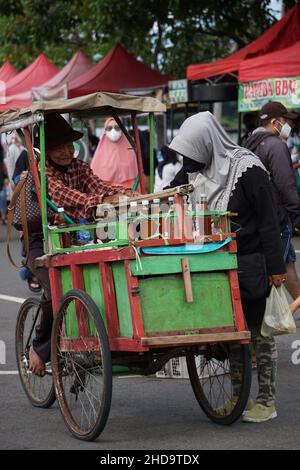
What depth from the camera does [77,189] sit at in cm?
696

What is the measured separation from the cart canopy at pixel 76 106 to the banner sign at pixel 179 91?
44.5 ft

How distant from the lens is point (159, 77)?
23.7m

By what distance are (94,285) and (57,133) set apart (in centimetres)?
122

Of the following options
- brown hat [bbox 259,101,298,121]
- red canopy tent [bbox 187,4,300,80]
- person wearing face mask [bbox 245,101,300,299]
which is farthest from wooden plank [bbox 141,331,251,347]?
red canopy tent [bbox 187,4,300,80]

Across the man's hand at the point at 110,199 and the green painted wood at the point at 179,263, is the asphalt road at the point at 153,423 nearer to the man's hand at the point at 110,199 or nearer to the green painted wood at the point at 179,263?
the green painted wood at the point at 179,263

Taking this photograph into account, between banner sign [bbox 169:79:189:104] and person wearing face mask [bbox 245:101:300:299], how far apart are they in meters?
11.7

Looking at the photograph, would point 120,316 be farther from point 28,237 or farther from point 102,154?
point 102,154

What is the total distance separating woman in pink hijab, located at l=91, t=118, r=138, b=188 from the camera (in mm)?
15004

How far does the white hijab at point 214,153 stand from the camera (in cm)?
625

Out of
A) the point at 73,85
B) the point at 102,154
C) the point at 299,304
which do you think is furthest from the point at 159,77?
the point at 299,304

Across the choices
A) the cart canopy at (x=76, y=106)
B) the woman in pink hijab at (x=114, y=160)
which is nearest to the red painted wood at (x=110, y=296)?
the cart canopy at (x=76, y=106)

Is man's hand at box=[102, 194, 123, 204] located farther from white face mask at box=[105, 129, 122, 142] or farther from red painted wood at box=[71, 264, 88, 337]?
white face mask at box=[105, 129, 122, 142]

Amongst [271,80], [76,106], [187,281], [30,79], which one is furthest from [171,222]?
[30,79]

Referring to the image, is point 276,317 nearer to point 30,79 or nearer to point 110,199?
point 110,199
